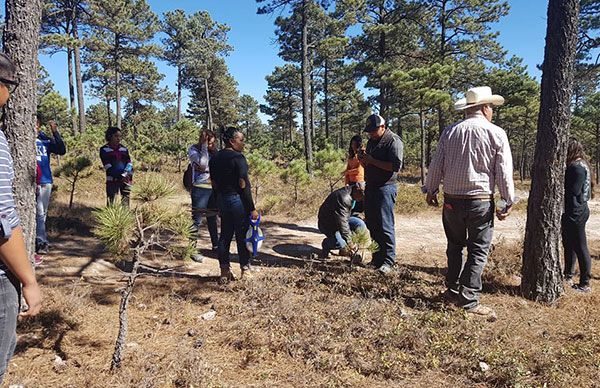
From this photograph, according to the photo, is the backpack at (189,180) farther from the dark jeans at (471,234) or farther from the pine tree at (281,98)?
the pine tree at (281,98)

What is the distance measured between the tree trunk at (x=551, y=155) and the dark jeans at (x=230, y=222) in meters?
2.83

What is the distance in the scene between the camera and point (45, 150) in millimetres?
4824

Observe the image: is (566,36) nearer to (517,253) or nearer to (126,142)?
(517,253)

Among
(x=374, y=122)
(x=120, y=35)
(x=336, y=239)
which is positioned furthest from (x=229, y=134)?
(x=120, y=35)

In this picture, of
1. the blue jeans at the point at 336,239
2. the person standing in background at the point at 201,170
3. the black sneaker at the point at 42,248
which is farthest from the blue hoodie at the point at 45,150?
the blue jeans at the point at 336,239

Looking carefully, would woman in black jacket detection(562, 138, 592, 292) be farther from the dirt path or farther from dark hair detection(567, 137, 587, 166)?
the dirt path

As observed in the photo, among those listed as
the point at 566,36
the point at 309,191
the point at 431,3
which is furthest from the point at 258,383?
the point at 431,3

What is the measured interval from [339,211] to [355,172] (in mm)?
1209

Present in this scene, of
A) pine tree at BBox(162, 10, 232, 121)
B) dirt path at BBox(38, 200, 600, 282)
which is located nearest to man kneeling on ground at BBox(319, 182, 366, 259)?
dirt path at BBox(38, 200, 600, 282)

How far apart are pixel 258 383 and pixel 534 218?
116 inches

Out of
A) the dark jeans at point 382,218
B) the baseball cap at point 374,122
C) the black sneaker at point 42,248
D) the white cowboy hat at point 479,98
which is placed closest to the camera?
the white cowboy hat at point 479,98

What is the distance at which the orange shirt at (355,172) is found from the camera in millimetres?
5895

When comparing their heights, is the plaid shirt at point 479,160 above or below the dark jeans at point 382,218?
above

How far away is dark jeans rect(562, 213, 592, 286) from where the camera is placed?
3.91 meters
